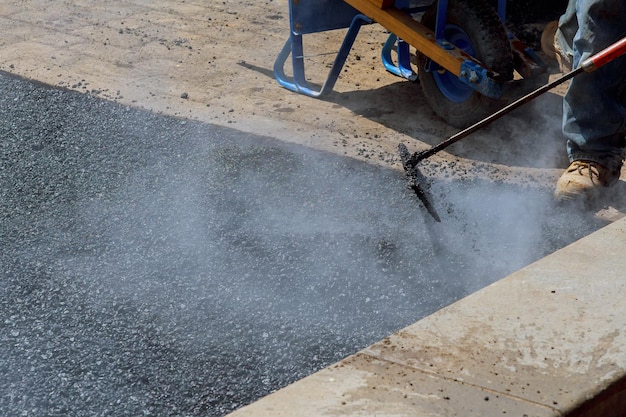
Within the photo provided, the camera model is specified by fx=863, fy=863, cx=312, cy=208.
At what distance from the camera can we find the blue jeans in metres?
3.46

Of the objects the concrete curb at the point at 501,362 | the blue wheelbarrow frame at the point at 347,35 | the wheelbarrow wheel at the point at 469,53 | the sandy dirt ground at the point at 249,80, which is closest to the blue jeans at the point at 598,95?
the sandy dirt ground at the point at 249,80

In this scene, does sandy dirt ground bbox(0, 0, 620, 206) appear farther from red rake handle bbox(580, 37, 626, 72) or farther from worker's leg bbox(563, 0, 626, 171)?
red rake handle bbox(580, 37, 626, 72)

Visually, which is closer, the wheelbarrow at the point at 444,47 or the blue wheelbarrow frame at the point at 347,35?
the wheelbarrow at the point at 444,47

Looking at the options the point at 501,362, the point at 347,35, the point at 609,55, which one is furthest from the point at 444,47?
the point at 501,362

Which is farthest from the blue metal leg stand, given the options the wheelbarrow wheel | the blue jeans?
the blue jeans

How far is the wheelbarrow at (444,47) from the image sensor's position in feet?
13.8

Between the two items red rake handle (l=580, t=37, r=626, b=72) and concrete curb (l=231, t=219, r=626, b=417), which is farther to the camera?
red rake handle (l=580, t=37, r=626, b=72)

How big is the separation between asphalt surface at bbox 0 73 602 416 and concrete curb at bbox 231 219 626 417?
0.46m

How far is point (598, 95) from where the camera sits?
356 centimetres

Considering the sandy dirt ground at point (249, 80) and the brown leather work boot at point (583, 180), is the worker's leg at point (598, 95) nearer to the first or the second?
the brown leather work boot at point (583, 180)

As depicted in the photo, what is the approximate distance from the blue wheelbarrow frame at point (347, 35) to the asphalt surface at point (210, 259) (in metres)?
0.79

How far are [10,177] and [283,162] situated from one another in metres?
1.29

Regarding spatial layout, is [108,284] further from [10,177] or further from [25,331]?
[10,177]

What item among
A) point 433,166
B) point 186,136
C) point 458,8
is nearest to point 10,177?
point 186,136
